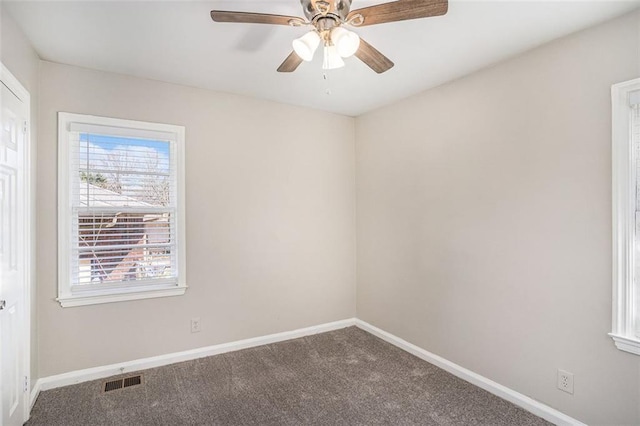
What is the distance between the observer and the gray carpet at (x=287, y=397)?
7.53ft

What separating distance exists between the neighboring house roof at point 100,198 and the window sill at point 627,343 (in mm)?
3550

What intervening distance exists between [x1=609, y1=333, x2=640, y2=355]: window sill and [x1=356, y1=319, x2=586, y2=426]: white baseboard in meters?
0.58

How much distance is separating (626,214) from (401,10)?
1.70 meters

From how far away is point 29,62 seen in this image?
7.80 ft

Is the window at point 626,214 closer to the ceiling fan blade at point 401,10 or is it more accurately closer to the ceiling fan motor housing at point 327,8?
the ceiling fan blade at point 401,10

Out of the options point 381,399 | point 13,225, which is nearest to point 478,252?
point 381,399

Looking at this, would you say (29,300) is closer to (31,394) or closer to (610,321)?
(31,394)

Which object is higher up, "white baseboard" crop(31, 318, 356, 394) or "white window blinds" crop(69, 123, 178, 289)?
"white window blinds" crop(69, 123, 178, 289)

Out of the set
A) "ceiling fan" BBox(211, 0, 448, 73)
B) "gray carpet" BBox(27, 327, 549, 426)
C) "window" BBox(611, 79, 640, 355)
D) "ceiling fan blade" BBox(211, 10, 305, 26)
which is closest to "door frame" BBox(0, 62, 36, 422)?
"gray carpet" BBox(27, 327, 549, 426)

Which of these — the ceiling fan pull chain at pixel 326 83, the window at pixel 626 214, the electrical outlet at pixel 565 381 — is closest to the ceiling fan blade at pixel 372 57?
the ceiling fan pull chain at pixel 326 83

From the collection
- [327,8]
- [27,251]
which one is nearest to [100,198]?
[27,251]

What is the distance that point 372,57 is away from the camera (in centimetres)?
196

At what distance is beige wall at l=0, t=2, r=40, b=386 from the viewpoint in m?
1.97

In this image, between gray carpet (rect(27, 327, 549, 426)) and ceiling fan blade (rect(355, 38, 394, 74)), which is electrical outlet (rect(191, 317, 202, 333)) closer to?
gray carpet (rect(27, 327, 549, 426))
